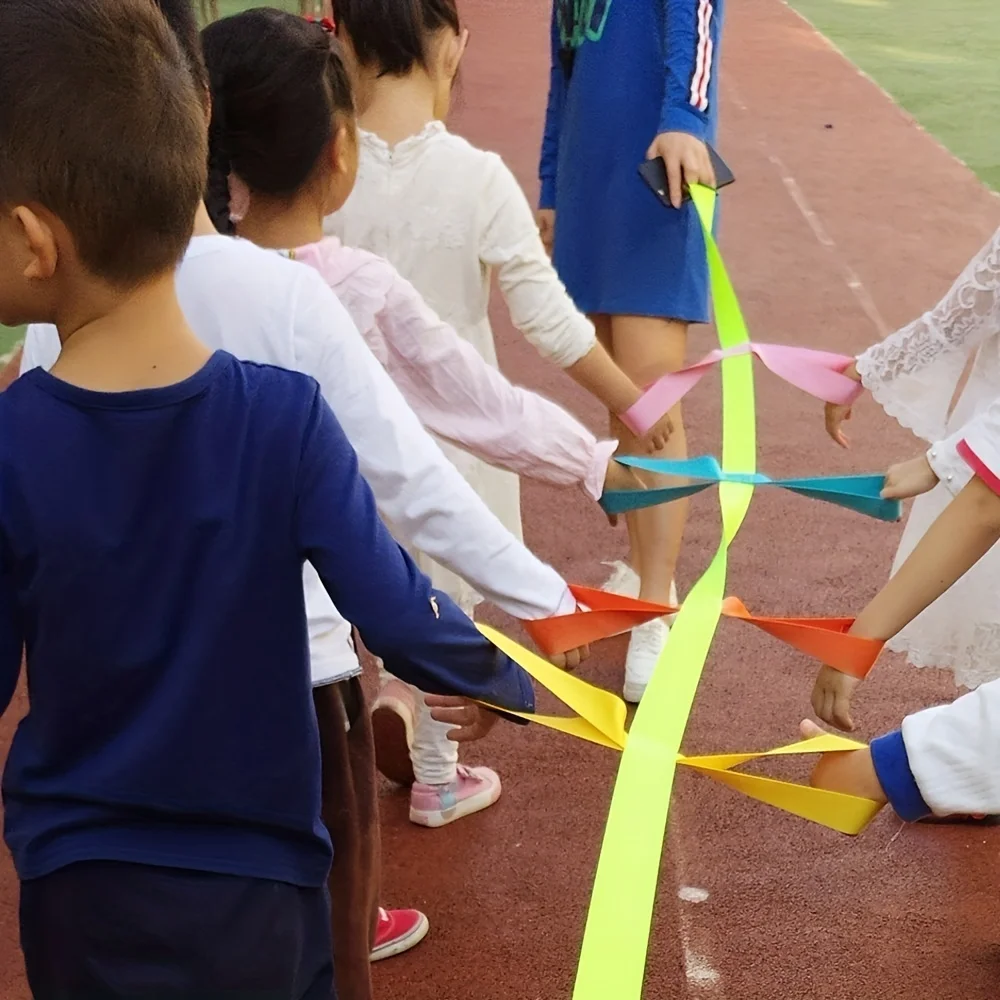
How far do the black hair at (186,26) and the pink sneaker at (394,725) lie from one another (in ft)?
3.80

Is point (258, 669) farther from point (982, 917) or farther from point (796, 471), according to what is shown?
point (796, 471)

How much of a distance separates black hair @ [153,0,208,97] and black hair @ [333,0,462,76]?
1.38 ft

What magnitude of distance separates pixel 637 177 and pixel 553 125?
36cm

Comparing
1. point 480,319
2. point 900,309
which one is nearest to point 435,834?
point 480,319

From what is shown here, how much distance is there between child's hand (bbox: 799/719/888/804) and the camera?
1.44m

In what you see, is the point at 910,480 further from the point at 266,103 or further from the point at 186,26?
the point at 186,26

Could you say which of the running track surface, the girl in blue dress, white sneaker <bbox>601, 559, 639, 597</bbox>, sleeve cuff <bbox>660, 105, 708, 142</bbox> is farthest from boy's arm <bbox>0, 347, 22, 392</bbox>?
sleeve cuff <bbox>660, 105, 708, 142</bbox>

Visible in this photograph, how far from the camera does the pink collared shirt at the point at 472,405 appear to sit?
1768 mm

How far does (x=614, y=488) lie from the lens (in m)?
1.81

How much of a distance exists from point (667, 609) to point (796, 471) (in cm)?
282

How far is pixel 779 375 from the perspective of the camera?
210 centimetres

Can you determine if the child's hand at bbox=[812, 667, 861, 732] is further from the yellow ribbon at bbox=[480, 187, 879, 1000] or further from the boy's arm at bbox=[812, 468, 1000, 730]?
the yellow ribbon at bbox=[480, 187, 879, 1000]

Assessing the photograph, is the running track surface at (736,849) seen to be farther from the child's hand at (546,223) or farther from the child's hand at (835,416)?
the child's hand at (835,416)

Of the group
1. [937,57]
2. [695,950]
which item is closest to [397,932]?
[695,950]
